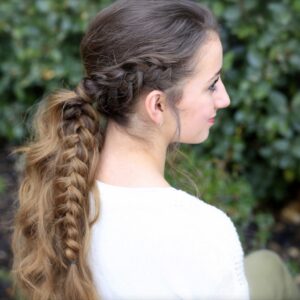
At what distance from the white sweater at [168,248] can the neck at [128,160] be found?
0.11ft

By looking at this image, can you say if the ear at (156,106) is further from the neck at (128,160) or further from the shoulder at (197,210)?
the shoulder at (197,210)

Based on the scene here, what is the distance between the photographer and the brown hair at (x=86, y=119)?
1409 mm

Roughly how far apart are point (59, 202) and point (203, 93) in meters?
0.46

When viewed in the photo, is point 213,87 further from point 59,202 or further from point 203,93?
point 59,202

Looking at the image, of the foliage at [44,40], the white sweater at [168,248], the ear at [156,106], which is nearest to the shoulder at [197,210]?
the white sweater at [168,248]

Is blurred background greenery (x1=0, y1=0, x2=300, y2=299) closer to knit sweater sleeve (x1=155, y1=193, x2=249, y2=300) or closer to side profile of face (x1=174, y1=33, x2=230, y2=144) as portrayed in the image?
side profile of face (x1=174, y1=33, x2=230, y2=144)

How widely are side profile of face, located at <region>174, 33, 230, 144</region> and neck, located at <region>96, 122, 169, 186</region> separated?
0.10m

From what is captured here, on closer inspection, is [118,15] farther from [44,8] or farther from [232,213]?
[44,8]

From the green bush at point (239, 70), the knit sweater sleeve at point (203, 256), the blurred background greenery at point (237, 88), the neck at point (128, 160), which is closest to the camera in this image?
the knit sweater sleeve at point (203, 256)

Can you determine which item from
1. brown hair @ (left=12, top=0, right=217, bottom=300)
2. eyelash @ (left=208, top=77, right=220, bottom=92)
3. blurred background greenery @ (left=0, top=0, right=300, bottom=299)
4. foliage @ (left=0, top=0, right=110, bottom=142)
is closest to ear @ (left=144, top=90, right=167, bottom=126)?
brown hair @ (left=12, top=0, right=217, bottom=300)

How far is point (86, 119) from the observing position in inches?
62.1

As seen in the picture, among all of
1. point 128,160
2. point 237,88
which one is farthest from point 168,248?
point 237,88

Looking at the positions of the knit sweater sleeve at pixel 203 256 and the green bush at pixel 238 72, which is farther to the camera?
the green bush at pixel 238 72

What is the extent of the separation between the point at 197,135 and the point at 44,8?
177 cm
